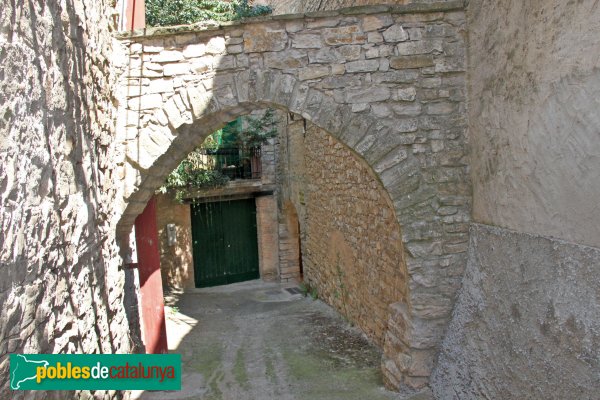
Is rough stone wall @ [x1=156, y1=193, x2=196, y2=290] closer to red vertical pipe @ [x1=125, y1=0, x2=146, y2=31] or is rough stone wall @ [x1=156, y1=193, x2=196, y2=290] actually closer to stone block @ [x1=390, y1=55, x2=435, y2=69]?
red vertical pipe @ [x1=125, y1=0, x2=146, y2=31]

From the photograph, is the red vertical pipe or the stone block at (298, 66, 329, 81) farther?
the red vertical pipe

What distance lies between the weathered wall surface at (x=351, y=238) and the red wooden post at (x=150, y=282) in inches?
84.5

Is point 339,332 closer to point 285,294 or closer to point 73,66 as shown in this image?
point 285,294

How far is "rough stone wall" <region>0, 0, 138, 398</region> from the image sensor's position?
6.10 ft

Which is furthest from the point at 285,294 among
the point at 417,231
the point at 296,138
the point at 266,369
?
the point at 417,231

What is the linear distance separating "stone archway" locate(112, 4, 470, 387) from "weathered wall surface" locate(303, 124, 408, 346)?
282 millimetres

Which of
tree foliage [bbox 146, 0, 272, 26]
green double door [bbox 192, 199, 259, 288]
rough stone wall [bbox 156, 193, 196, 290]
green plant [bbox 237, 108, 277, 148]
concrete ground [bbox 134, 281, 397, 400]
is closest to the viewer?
concrete ground [bbox 134, 281, 397, 400]

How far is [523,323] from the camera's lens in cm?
295

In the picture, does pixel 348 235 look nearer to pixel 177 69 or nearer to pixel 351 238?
pixel 351 238

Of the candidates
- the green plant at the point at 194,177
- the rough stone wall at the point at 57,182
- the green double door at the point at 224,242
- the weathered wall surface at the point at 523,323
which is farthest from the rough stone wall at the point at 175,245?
the weathered wall surface at the point at 523,323

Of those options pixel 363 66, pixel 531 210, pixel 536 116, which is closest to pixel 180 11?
pixel 363 66

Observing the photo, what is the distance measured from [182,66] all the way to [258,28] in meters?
0.64

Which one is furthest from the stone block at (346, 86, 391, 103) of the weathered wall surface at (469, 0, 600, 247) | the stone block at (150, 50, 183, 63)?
the stone block at (150, 50, 183, 63)

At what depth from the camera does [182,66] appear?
373 centimetres
